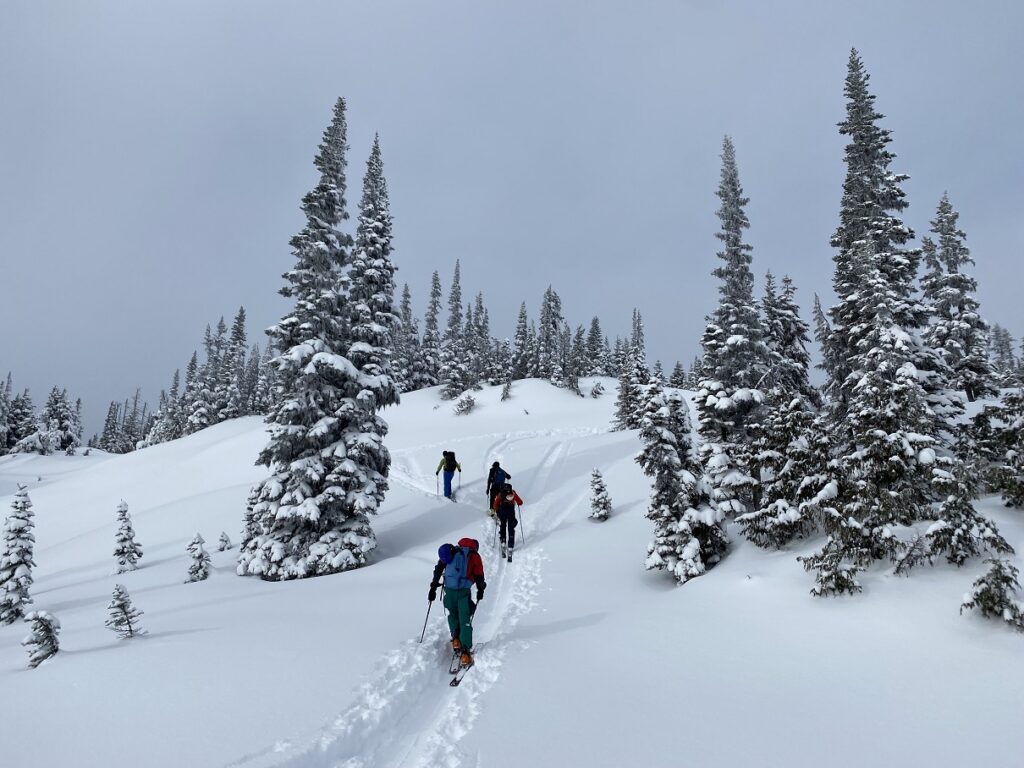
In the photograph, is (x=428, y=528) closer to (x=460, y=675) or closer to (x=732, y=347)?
(x=460, y=675)

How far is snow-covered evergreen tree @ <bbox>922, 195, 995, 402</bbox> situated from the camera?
26312mm

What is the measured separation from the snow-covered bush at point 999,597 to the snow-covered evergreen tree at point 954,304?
76.6 feet

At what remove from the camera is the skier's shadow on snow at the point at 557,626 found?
9.58 meters

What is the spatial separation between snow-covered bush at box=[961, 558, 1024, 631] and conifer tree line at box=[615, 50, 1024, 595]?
1161 millimetres

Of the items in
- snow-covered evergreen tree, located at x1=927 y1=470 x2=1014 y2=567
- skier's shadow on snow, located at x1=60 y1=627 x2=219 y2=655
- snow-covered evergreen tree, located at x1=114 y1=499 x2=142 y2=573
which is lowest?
snow-covered evergreen tree, located at x1=114 y1=499 x2=142 y2=573

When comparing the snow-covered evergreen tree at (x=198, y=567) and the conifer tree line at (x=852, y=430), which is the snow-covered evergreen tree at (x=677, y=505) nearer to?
the conifer tree line at (x=852, y=430)

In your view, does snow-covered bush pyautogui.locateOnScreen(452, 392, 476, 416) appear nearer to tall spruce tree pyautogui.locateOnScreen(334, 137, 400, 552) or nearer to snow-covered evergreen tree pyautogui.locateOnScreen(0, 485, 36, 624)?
tall spruce tree pyautogui.locateOnScreen(334, 137, 400, 552)

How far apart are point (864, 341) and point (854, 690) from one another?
11.7 m

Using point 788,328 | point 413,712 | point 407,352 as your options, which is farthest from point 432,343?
point 413,712

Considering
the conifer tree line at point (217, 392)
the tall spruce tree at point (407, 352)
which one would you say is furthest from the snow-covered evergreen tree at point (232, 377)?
the tall spruce tree at point (407, 352)

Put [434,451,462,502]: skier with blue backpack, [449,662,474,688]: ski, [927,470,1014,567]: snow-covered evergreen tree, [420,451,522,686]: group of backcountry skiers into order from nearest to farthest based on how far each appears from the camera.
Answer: [449,662,474,688]: ski, [927,470,1014,567]: snow-covered evergreen tree, [420,451,522,686]: group of backcountry skiers, [434,451,462,502]: skier with blue backpack

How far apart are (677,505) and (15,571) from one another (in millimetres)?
19972

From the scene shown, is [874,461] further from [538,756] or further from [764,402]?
[764,402]

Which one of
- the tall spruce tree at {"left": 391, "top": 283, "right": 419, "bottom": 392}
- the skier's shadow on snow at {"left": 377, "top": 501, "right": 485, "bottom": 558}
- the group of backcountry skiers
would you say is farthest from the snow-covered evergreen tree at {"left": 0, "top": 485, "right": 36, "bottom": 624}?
the tall spruce tree at {"left": 391, "top": 283, "right": 419, "bottom": 392}
